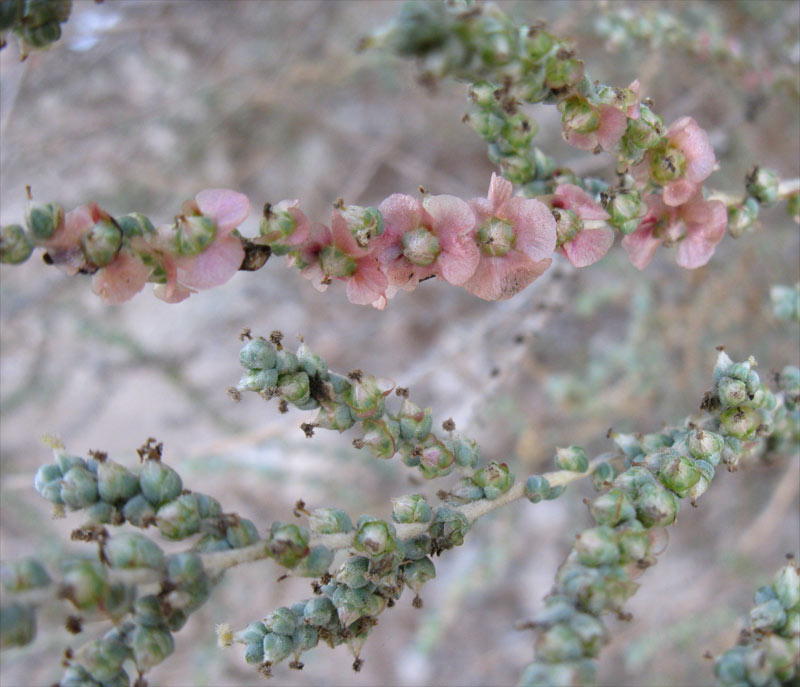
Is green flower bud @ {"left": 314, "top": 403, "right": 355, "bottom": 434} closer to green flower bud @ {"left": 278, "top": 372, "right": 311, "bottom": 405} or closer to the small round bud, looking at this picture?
green flower bud @ {"left": 278, "top": 372, "right": 311, "bottom": 405}

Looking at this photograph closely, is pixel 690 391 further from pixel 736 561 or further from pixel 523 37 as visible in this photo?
pixel 523 37

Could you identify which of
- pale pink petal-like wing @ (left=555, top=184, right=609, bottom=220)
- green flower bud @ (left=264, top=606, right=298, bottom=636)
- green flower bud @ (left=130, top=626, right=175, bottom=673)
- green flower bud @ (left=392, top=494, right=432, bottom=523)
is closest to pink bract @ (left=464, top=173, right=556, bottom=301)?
pale pink petal-like wing @ (left=555, top=184, right=609, bottom=220)

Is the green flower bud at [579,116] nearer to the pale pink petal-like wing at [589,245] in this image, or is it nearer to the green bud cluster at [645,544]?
the pale pink petal-like wing at [589,245]

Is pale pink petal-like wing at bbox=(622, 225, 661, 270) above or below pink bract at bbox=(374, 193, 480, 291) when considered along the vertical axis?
below

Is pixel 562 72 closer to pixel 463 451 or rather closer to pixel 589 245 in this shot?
pixel 589 245

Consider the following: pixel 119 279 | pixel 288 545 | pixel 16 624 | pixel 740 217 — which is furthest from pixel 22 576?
pixel 740 217

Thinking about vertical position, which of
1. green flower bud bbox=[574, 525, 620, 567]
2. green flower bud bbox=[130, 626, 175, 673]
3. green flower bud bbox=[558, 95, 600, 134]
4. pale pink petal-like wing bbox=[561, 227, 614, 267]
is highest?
green flower bud bbox=[558, 95, 600, 134]
